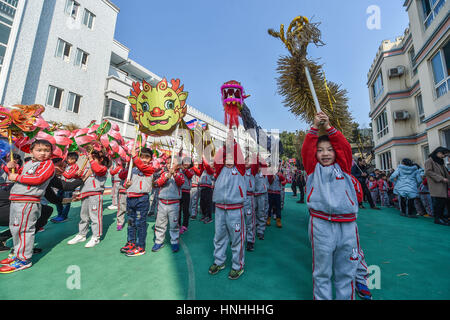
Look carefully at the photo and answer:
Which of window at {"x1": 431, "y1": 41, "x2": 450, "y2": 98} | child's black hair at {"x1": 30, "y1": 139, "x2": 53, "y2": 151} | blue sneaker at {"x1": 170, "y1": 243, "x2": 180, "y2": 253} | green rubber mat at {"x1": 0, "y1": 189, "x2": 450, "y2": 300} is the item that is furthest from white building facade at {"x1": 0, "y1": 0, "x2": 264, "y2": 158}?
window at {"x1": 431, "y1": 41, "x2": 450, "y2": 98}

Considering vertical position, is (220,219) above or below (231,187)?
below

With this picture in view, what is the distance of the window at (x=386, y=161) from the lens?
1330 cm

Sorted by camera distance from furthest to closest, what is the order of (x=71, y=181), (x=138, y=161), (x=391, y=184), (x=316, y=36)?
(x=391, y=184)
(x=71, y=181)
(x=138, y=161)
(x=316, y=36)

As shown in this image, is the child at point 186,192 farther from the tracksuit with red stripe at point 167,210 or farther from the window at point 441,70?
the window at point 441,70

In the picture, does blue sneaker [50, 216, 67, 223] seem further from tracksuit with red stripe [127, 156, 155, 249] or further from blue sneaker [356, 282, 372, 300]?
blue sneaker [356, 282, 372, 300]

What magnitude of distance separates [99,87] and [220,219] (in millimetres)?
16943

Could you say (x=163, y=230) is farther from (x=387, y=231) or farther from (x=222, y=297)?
(x=387, y=231)

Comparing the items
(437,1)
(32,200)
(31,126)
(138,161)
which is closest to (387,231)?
(138,161)

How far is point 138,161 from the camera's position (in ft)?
11.7

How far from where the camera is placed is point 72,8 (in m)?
13.6

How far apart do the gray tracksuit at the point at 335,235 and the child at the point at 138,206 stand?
2.91m

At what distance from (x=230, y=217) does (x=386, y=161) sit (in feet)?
52.5

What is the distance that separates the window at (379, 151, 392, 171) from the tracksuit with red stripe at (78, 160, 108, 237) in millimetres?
16575

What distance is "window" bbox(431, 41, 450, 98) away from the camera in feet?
24.8
